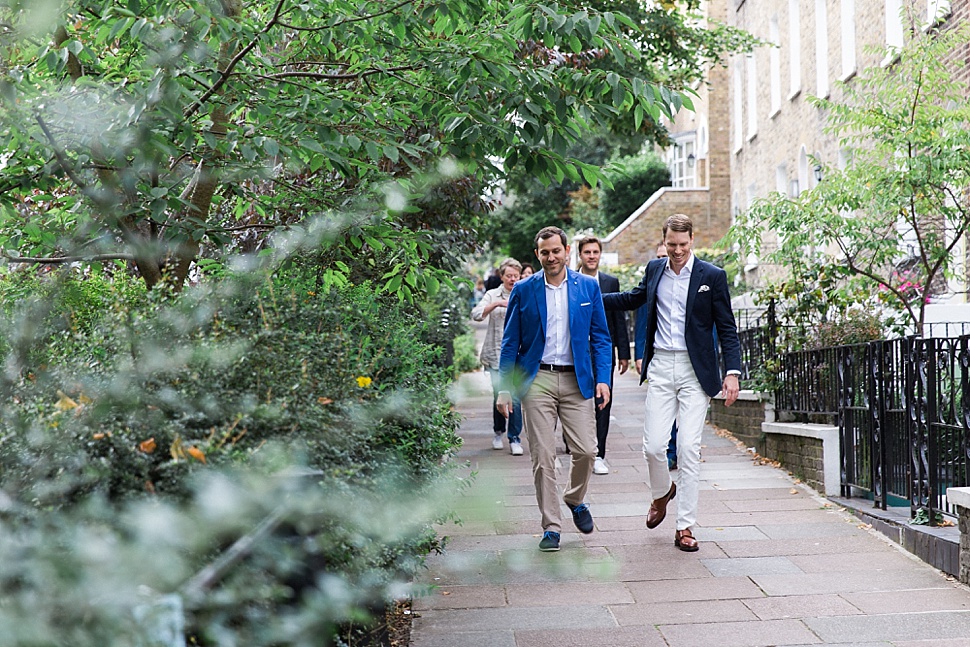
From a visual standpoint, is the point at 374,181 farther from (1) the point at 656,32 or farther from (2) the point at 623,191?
(2) the point at 623,191

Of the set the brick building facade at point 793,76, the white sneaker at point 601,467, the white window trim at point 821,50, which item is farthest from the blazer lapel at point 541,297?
the white window trim at point 821,50

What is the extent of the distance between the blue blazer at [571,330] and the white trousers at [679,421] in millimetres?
357

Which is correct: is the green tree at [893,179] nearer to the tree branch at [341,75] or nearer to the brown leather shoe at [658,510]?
the brown leather shoe at [658,510]

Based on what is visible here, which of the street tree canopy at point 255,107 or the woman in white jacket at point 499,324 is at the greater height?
the street tree canopy at point 255,107

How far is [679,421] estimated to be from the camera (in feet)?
22.6

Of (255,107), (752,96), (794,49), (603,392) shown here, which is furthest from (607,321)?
(752,96)

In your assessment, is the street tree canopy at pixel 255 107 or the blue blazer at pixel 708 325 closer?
the street tree canopy at pixel 255 107

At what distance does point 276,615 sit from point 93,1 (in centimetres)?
337

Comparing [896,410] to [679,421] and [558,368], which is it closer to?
[679,421]

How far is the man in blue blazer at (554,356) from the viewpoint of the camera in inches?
263

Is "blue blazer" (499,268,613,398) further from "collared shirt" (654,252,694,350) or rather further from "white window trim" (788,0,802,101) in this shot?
"white window trim" (788,0,802,101)

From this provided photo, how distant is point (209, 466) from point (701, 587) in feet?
12.1

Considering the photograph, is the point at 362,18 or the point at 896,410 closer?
the point at 362,18

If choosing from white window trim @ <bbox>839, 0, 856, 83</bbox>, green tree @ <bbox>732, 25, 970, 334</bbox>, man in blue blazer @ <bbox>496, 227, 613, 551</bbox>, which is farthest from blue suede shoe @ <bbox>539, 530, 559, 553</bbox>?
white window trim @ <bbox>839, 0, 856, 83</bbox>
